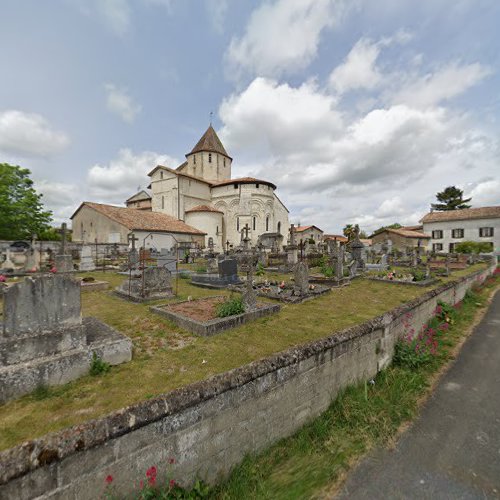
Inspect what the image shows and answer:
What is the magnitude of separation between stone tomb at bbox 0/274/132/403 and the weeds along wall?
1802mm

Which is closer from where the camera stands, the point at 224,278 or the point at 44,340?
the point at 44,340

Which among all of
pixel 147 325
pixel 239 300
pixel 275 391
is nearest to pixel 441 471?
pixel 275 391

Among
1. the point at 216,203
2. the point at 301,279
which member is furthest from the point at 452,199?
the point at 301,279

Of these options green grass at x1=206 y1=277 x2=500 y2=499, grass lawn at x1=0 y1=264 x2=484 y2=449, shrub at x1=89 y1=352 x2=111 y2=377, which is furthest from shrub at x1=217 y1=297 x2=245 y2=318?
green grass at x1=206 y1=277 x2=500 y2=499

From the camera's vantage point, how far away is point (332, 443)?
3.30 metres

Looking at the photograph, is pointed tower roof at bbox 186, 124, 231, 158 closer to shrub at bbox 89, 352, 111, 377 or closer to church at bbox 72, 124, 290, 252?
church at bbox 72, 124, 290, 252

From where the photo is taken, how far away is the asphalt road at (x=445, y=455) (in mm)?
2684

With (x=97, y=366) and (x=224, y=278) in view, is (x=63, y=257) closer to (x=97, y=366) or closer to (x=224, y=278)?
(x=97, y=366)

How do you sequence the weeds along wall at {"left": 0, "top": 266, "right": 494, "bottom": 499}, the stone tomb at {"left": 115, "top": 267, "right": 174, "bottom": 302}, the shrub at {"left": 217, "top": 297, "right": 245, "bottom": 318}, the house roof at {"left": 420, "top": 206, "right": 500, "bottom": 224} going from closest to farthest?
the weeds along wall at {"left": 0, "top": 266, "right": 494, "bottom": 499}
the shrub at {"left": 217, "top": 297, "right": 245, "bottom": 318}
the stone tomb at {"left": 115, "top": 267, "right": 174, "bottom": 302}
the house roof at {"left": 420, "top": 206, "right": 500, "bottom": 224}

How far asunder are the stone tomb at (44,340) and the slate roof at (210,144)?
44587mm

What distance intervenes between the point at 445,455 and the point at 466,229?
4828 centimetres

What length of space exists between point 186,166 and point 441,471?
49408 millimetres

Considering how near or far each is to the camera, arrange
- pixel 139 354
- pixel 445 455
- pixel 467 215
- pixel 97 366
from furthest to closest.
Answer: pixel 467 215
pixel 139 354
pixel 97 366
pixel 445 455

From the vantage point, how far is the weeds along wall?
179 cm
